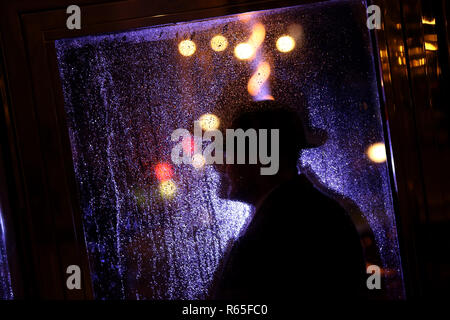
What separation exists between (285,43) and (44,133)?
819 mm

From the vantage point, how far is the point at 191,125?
42.7 inches

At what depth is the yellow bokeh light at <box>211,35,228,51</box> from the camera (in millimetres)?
1064

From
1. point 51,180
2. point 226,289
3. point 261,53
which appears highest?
point 261,53

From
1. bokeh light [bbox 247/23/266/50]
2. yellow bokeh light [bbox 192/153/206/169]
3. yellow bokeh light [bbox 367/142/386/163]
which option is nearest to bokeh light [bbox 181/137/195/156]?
yellow bokeh light [bbox 192/153/206/169]

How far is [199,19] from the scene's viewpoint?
1052 millimetres

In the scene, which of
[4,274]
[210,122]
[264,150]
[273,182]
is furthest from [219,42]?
[4,274]

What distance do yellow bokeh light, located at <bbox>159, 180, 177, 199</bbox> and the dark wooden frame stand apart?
29 centimetres

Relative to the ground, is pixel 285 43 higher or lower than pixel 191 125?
higher

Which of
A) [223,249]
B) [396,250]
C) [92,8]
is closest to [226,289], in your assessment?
[223,249]

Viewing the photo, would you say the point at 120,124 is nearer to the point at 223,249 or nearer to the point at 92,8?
the point at 92,8

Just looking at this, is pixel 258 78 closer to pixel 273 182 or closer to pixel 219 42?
pixel 219 42

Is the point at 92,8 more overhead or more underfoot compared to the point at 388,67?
more overhead

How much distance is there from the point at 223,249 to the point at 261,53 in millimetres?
632

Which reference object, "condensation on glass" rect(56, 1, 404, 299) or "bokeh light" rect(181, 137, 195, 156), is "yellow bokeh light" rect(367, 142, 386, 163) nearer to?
"condensation on glass" rect(56, 1, 404, 299)
